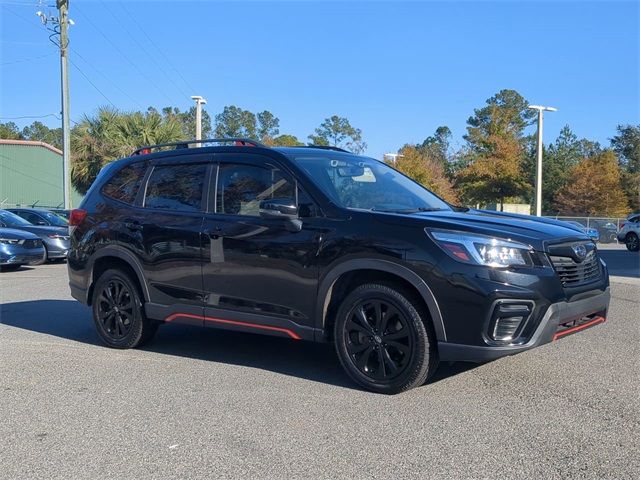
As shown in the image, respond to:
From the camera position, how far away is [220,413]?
14.7 feet

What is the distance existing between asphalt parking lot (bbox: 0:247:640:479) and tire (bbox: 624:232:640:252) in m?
19.1

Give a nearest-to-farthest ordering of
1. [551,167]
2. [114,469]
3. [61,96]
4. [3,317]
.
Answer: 1. [114,469]
2. [3,317]
3. [61,96]
4. [551,167]

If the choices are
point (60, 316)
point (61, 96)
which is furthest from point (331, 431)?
point (61, 96)

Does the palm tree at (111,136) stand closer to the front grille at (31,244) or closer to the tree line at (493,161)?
the tree line at (493,161)

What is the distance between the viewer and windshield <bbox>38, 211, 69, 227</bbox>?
18.5 meters

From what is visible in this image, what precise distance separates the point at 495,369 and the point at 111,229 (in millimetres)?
4005

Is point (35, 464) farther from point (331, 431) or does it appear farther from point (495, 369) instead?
point (495, 369)

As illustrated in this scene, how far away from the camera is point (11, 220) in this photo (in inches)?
685

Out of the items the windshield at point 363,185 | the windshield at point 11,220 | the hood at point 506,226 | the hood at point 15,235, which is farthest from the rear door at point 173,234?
Answer: the windshield at point 11,220

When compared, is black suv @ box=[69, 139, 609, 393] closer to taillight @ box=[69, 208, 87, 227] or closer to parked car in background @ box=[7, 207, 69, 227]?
taillight @ box=[69, 208, 87, 227]

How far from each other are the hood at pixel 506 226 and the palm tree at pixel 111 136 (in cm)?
2767

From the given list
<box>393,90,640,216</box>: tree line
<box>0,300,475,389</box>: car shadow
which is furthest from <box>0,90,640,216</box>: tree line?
<box>0,300,475,389</box>: car shadow

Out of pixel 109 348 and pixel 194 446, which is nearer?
pixel 194 446

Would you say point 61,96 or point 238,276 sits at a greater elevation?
point 61,96
